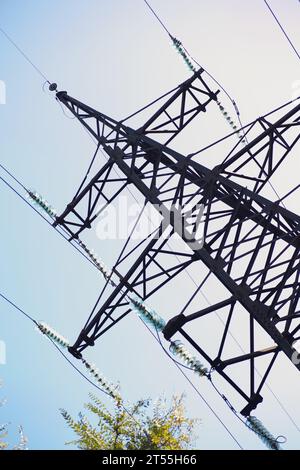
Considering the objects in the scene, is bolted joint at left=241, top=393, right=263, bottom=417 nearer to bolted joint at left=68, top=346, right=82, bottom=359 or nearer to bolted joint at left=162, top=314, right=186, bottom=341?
bolted joint at left=162, top=314, right=186, bottom=341

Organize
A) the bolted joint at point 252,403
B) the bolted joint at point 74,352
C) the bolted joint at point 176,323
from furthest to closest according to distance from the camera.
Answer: the bolted joint at point 74,352, the bolted joint at point 176,323, the bolted joint at point 252,403

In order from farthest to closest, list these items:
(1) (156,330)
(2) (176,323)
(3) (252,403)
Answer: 1. (1) (156,330)
2. (2) (176,323)
3. (3) (252,403)

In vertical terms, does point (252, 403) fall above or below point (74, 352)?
below

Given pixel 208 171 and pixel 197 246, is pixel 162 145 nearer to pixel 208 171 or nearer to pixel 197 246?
pixel 208 171

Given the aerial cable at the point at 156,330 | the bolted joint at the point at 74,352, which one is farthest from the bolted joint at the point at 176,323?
the bolted joint at the point at 74,352

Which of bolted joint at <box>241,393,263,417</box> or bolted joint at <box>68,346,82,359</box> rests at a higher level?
bolted joint at <box>68,346,82,359</box>

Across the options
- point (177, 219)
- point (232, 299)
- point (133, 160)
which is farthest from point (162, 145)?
point (232, 299)

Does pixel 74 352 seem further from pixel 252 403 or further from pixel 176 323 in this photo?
pixel 252 403

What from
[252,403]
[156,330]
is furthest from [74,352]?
[252,403]

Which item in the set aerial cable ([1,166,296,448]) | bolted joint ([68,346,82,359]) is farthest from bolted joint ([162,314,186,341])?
bolted joint ([68,346,82,359])

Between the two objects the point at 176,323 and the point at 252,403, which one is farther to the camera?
the point at 176,323

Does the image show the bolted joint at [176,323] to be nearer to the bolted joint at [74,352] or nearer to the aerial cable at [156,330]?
the aerial cable at [156,330]

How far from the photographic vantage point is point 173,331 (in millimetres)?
5926
